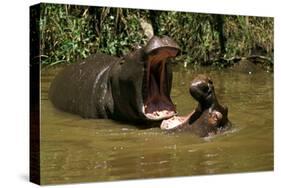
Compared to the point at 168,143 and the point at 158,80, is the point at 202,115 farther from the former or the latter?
the point at 158,80

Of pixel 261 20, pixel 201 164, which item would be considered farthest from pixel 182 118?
pixel 261 20

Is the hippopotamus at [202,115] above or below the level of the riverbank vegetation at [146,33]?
below

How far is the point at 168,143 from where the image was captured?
6570 mm

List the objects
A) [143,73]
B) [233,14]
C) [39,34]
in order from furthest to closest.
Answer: [233,14] < [143,73] < [39,34]

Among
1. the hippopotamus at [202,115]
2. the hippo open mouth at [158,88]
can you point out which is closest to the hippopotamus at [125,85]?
the hippo open mouth at [158,88]

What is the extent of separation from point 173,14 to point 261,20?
3.48 feet

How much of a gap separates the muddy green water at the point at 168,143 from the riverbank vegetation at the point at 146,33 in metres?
0.17

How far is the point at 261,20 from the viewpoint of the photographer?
7.36 meters

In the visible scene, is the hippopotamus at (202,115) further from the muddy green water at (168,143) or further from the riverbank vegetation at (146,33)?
the riverbank vegetation at (146,33)

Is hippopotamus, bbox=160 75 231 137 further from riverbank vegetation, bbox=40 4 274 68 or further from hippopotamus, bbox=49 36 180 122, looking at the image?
riverbank vegetation, bbox=40 4 274 68

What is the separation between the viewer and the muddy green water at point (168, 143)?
20.1 ft

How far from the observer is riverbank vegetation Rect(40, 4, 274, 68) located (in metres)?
6.17

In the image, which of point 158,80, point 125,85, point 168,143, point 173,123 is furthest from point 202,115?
point 125,85

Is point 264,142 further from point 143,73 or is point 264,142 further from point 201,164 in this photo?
point 143,73
